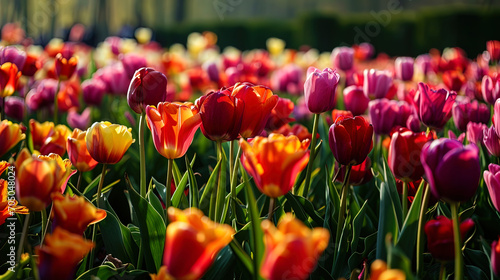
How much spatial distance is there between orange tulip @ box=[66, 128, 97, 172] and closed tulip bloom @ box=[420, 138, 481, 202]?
84 cm

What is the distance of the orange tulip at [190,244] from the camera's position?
0.67 meters

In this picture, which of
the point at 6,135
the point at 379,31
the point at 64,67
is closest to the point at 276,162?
the point at 6,135

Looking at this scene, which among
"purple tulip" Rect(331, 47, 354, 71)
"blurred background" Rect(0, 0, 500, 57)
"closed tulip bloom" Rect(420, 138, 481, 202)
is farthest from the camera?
"blurred background" Rect(0, 0, 500, 57)

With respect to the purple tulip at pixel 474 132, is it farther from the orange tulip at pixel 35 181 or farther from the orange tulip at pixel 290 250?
the orange tulip at pixel 35 181

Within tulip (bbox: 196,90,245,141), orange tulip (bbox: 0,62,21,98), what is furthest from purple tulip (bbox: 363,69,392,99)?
orange tulip (bbox: 0,62,21,98)

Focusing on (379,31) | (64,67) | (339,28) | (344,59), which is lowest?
(339,28)

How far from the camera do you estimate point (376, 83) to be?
6.99 ft

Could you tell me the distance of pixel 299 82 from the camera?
12.9 ft

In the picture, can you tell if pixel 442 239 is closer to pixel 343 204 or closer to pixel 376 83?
pixel 343 204

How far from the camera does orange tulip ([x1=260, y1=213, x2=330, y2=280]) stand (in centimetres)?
64

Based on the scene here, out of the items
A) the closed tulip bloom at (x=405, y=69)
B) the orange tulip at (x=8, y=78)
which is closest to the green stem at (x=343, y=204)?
the orange tulip at (x=8, y=78)

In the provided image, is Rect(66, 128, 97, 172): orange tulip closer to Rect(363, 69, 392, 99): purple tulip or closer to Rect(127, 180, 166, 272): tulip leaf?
Rect(127, 180, 166, 272): tulip leaf

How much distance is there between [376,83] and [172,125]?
1.21 metres

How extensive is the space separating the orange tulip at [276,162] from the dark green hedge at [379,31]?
8935 millimetres
